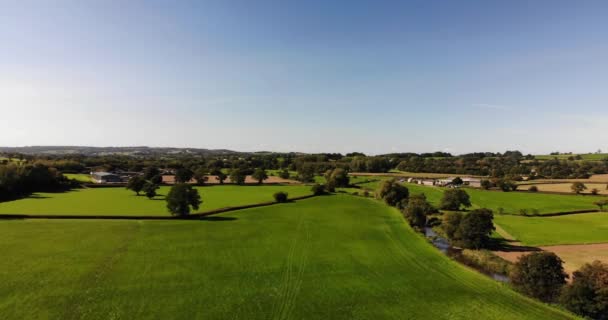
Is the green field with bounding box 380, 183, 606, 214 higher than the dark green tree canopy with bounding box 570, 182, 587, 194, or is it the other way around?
the dark green tree canopy with bounding box 570, 182, 587, 194

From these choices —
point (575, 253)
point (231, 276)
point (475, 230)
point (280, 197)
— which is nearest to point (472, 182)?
point (280, 197)

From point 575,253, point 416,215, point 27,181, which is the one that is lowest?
point 575,253

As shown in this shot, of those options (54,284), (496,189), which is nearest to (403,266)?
(54,284)

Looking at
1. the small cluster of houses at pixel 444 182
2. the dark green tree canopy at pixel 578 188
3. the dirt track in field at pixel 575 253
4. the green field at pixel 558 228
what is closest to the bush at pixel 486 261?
the dirt track in field at pixel 575 253

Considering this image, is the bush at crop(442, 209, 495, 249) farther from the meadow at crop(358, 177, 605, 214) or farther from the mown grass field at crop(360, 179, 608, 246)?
the meadow at crop(358, 177, 605, 214)

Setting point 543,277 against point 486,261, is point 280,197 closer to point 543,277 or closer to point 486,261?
point 486,261

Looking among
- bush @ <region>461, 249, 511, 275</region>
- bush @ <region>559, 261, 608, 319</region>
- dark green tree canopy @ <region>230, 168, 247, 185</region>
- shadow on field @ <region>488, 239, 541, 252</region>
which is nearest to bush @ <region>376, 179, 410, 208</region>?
shadow on field @ <region>488, 239, 541, 252</region>

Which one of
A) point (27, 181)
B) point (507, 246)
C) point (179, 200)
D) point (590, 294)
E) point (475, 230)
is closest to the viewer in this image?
point (590, 294)
